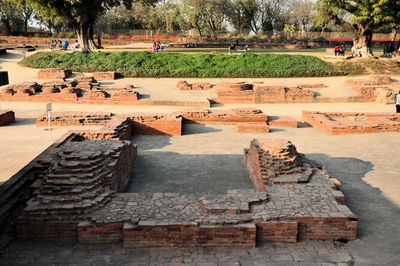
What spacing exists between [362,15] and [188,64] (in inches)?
416

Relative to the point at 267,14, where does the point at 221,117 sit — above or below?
below

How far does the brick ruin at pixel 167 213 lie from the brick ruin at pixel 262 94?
9952mm

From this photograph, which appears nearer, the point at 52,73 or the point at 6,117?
the point at 6,117

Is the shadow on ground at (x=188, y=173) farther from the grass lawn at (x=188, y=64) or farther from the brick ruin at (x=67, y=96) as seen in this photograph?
the grass lawn at (x=188, y=64)

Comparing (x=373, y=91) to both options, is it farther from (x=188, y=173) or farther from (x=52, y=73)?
(x=52, y=73)

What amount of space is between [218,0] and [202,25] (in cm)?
340

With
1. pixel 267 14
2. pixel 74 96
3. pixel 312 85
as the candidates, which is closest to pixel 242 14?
pixel 267 14

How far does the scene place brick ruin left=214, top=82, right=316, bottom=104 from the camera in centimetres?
1561

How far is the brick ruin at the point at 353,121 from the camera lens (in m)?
10.4

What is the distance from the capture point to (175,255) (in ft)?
14.7

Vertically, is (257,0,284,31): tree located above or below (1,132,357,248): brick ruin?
above

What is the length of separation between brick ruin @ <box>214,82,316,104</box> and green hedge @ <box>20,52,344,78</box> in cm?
466

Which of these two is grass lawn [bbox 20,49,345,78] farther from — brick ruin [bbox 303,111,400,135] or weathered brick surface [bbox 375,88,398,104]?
brick ruin [bbox 303,111,400,135]

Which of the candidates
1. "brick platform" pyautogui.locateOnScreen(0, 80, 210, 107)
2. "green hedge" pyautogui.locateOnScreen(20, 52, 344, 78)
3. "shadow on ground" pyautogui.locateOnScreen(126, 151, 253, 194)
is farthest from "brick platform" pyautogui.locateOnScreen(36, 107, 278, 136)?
"green hedge" pyautogui.locateOnScreen(20, 52, 344, 78)
